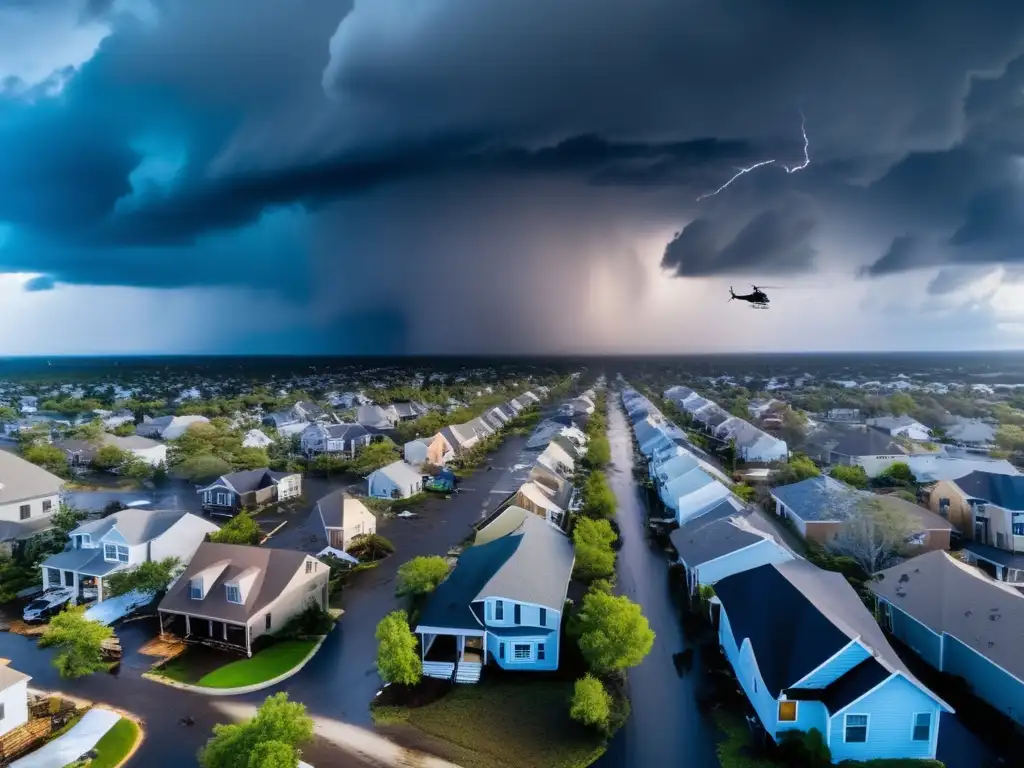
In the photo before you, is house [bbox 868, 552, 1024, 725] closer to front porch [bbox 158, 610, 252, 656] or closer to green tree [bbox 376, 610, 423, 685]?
green tree [bbox 376, 610, 423, 685]

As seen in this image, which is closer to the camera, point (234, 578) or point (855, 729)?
point (855, 729)

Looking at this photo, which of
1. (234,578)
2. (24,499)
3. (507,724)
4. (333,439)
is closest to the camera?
(507,724)

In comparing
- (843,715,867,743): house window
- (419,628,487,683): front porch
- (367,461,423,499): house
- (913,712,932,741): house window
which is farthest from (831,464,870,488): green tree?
(419,628,487,683): front porch

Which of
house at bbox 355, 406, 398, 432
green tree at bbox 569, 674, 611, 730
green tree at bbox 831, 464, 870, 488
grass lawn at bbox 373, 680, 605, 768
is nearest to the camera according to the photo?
grass lawn at bbox 373, 680, 605, 768

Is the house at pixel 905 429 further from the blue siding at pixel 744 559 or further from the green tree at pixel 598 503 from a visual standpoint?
the blue siding at pixel 744 559

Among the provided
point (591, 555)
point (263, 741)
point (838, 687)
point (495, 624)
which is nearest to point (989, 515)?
point (591, 555)

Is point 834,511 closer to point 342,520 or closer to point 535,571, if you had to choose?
point 535,571
